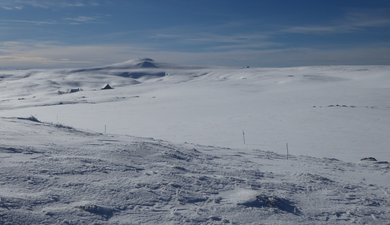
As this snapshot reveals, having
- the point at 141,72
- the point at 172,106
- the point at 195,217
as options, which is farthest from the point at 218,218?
the point at 141,72

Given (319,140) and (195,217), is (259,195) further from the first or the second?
(319,140)

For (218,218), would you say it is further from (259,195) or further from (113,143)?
(113,143)

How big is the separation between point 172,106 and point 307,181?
37.4 m

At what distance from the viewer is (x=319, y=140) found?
24.2 meters

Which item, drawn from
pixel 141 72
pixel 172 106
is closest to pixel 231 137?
pixel 172 106

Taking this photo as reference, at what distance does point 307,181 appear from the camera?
1046cm

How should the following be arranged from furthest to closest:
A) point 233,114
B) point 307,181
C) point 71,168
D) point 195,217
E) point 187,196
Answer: point 233,114 → point 307,181 → point 71,168 → point 187,196 → point 195,217

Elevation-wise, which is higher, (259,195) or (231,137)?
(259,195)

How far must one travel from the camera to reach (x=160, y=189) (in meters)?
8.66

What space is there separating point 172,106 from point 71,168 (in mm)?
38219

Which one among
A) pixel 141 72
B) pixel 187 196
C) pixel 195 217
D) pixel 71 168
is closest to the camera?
pixel 195 217

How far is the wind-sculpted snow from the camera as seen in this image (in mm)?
7340

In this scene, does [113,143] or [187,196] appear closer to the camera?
[187,196]

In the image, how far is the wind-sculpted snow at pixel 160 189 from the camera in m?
7.34
